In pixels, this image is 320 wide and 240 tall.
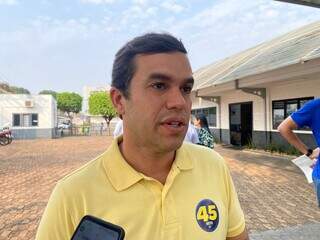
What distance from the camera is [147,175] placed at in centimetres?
155

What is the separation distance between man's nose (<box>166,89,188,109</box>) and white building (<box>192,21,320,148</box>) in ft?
29.9

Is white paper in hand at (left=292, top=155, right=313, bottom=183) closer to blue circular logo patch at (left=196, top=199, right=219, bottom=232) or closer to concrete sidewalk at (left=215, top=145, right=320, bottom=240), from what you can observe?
concrete sidewalk at (left=215, top=145, right=320, bottom=240)

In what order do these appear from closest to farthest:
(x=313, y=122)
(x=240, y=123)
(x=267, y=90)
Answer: (x=313, y=122) → (x=267, y=90) → (x=240, y=123)

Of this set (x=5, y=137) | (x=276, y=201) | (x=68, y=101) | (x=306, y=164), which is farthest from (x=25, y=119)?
(x=68, y=101)

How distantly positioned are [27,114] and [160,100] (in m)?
33.0

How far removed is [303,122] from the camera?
339cm

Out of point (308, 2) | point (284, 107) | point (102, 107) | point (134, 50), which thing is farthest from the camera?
point (102, 107)

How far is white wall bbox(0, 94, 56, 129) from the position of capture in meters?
32.2

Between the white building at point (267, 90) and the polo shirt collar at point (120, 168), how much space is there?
901 cm

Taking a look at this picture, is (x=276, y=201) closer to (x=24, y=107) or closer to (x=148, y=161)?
(x=148, y=161)

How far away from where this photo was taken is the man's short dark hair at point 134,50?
1492mm

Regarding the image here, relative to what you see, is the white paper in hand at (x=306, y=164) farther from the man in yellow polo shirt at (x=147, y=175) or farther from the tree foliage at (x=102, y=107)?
the tree foliage at (x=102, y=107)

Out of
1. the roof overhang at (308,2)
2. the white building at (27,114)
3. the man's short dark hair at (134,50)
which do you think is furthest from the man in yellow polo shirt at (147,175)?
the white building at (27,114)

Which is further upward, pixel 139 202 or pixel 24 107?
pixel 24 107
